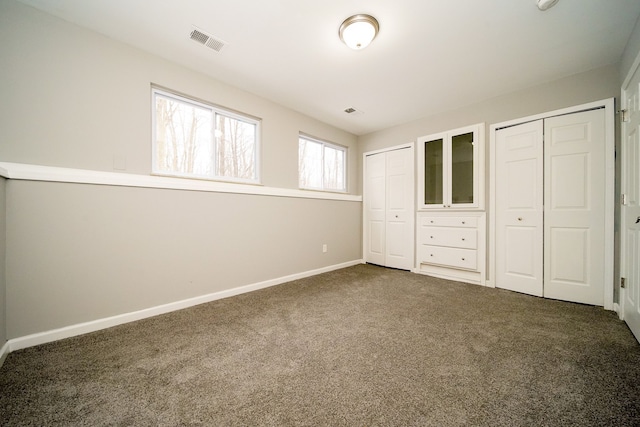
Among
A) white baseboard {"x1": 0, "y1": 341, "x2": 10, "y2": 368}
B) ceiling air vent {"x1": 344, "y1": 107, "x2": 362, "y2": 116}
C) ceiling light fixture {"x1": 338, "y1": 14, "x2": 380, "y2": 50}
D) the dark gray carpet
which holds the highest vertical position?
ceiling air vent {"x1": 344, "y1": 107, "x2": 362, "y2": 116}

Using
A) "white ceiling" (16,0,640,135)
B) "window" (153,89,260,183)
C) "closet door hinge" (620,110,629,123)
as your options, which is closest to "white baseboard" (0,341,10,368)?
"window" (153,89,260,183)

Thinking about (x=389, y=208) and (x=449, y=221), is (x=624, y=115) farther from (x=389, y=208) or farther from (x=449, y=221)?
(x=389, y=208)

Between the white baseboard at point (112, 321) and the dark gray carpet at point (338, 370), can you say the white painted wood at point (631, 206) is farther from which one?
the white baseboard at point (112, 321)

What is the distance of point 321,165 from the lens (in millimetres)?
4137

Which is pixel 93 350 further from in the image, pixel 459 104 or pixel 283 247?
pixel 459 104

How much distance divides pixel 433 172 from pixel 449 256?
134 centimetres

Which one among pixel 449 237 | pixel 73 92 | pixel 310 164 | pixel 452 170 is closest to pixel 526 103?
pixel 452 170

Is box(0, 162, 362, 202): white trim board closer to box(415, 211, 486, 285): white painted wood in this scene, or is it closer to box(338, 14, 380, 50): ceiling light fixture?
box(338, 14, 380, 50): ceiling light fixture

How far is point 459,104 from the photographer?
335 cm

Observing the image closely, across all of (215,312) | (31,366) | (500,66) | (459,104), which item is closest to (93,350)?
(31,366)

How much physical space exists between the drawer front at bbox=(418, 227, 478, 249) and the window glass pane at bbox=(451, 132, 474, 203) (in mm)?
448

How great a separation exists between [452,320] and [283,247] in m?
2.19

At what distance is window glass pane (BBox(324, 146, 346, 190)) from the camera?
426 cm

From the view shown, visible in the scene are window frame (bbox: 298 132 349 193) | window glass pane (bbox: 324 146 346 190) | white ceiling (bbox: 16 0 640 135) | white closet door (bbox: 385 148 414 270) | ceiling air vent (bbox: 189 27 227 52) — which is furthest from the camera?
window glass pane (bbox: 324 146 346 190)
